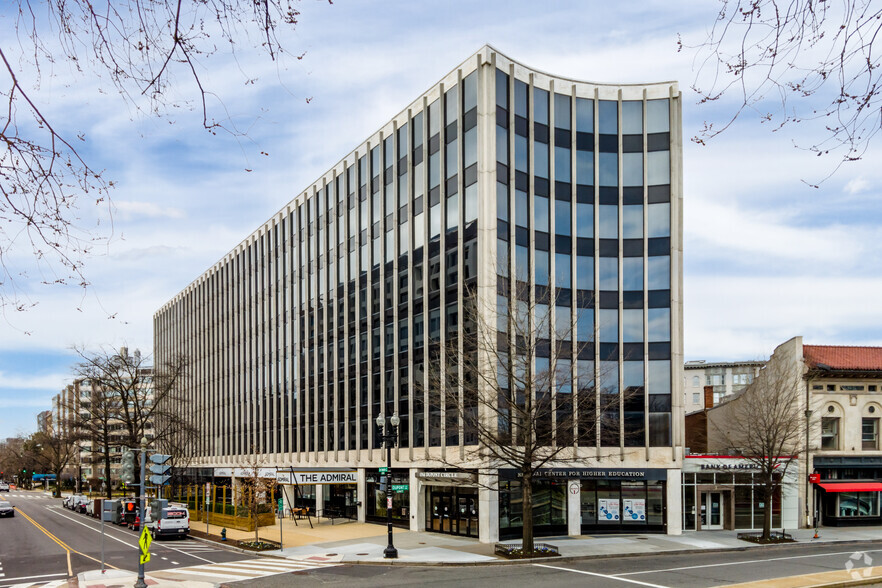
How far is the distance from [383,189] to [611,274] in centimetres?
1491

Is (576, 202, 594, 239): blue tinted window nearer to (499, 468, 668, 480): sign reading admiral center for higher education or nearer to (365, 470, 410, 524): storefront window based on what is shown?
(499, 468, 668, 480): sign reading admiral center for higher education

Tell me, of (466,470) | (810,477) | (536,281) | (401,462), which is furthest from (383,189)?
(810,477)

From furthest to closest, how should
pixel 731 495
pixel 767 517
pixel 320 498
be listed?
1. pixel 320 498
2. pixel 731 495
3. pixel 767 517

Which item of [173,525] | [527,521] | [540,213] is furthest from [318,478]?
[540,213]

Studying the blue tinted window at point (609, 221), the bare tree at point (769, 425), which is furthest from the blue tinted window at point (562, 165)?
the bare tree at point (769, 425)

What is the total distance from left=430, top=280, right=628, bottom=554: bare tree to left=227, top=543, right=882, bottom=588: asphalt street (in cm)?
351

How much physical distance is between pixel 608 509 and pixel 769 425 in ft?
30.8

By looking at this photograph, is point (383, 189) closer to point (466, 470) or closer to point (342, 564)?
point (466, 470)

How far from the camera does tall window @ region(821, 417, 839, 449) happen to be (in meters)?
44.0

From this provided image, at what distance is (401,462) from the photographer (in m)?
42.4

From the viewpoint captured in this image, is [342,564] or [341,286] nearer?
[342,564]

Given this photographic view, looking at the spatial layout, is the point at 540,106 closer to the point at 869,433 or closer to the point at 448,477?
the point at 448,477

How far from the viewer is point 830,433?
4409 cm

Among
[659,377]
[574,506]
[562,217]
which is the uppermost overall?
[562,217]
